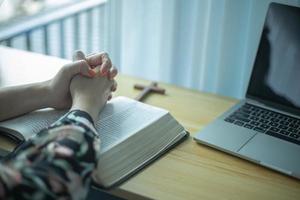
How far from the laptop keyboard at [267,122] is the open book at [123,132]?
0.47ft

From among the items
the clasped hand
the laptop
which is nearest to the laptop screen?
the laptop

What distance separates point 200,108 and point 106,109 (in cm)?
27

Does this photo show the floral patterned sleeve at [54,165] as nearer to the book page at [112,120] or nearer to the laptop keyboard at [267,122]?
the book page at [112,120]

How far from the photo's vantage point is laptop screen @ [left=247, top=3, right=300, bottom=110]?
3.75 feet

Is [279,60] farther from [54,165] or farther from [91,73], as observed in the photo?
[54,165]

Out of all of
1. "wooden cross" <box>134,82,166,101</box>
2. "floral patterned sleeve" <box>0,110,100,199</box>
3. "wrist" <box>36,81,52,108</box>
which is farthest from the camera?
"wooden cross" <box>134,82,166,101</box>

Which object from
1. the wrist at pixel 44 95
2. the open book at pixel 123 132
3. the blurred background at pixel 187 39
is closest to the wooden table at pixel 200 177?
the open book at pixel 123 132

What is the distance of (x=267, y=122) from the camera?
1.13m

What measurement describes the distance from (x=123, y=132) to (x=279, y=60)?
1.41 feet

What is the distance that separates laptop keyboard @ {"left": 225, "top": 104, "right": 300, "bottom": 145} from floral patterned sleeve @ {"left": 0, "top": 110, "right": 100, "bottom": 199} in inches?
16.3

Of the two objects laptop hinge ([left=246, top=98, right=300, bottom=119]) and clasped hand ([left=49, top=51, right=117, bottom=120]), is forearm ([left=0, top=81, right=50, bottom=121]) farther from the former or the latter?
laptop hinge ([left=246, top=98, right=300, bottom=119])

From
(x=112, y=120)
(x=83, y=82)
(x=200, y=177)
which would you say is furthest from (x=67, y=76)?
(x=200, y=177)

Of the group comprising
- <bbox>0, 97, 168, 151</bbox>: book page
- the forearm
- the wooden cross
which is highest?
the forearm

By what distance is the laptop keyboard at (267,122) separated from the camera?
109cm
